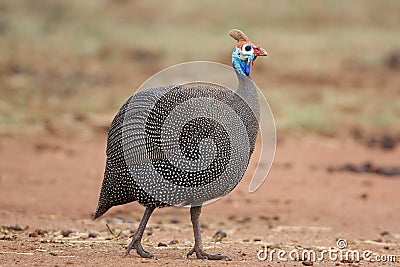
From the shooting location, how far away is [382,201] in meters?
9.10

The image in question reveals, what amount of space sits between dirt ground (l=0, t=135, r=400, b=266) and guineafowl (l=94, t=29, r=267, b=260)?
0.45 m

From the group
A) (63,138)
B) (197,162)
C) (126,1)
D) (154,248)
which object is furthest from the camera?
(126,1)

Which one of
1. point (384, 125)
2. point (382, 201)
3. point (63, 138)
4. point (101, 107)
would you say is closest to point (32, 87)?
point (101, 107)

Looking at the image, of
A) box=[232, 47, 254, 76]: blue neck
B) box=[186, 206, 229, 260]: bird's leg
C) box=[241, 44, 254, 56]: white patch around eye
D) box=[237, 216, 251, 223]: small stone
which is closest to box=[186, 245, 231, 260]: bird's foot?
box=[186, 206, 229, 260]: bird's leg

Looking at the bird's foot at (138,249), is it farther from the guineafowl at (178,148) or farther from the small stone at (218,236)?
the small stone at (218,236)

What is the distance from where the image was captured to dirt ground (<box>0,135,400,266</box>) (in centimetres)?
561

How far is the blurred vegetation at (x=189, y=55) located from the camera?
48.5 ft

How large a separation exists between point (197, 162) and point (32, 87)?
1128 centimetres

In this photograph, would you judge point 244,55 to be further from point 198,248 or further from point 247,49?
point 198,248

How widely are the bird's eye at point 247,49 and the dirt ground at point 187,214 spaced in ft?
4.76

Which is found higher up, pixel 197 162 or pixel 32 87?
pixel 32 87

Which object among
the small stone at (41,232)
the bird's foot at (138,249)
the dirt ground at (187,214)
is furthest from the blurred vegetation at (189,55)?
the bird's foot at (138,249)

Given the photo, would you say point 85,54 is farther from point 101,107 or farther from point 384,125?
point 384,125

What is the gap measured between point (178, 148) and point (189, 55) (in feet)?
48.2
